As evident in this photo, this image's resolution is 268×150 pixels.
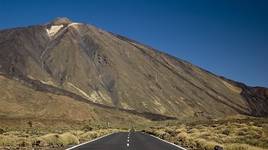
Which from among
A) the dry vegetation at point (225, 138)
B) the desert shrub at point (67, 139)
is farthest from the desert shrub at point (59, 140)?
the dry vegetation at point (225, 138)

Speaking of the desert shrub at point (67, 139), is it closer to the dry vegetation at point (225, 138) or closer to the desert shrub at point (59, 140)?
the desert shrub at point (59, 140)

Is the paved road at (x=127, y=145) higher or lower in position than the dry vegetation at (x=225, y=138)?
lower

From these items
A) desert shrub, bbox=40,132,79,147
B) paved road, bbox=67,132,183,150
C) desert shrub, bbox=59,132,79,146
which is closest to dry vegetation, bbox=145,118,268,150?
paved road, bbox=67,132,183,150

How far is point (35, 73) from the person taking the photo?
18062 centimetres

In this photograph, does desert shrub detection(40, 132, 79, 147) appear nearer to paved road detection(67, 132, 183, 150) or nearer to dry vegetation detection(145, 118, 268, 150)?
paved road detection(67, 132, 183, 150)

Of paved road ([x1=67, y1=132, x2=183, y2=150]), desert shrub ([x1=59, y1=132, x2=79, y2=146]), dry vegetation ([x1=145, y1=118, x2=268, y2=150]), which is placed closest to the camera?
paved road ([x1=67, y1=132, x2=183, y2=150])

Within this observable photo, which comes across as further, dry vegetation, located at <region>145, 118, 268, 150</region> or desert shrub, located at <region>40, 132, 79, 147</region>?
desert shrub, located at <region>40, 132, 79, 147</region>

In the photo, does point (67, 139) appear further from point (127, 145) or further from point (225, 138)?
point (225, 138)

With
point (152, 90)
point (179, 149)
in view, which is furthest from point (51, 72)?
point (179, 149)

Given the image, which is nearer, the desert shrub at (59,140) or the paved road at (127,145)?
the paved road at (127,145)

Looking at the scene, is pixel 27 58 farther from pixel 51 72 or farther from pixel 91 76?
pixel 91 76

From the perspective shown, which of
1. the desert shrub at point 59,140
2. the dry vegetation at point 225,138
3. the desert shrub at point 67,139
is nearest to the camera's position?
the dry vegetation at point 225,138

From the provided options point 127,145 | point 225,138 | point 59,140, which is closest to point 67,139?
point 59,140

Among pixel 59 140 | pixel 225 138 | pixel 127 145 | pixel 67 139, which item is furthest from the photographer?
pixel 225 138
